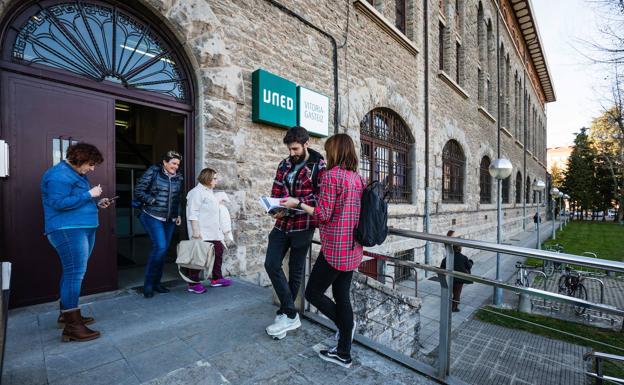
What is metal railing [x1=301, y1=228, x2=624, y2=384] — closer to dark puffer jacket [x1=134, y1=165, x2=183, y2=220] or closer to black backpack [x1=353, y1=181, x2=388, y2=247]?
black backpack [x1=353, y1=181, x2=388, y2=247]

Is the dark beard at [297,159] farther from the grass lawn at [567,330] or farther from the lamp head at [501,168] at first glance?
the lamp head at [501,168]

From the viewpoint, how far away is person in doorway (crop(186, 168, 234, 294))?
369cm

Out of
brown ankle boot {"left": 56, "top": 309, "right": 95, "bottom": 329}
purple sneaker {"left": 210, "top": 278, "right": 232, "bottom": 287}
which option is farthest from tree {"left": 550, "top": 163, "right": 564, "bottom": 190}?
brown ankle boot {"left": 56, "top": 309, "right": 95, "bottom": 329}

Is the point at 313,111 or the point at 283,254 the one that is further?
the point at 313,111

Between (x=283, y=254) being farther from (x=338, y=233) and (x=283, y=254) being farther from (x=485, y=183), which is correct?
(x=485, y=183)

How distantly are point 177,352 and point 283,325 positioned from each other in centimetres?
82

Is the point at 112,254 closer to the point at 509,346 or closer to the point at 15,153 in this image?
the point at 15,153

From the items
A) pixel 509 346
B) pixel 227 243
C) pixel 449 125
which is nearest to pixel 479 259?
pixel 449 125

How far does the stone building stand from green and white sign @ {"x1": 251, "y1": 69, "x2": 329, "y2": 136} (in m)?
0.15

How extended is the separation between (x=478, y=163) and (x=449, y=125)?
3.87 meters

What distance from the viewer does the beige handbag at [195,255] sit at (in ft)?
11.3

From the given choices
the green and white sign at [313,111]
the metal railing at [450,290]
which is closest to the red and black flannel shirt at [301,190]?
the metal railing at [450,290]

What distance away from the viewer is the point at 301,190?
2424 mm

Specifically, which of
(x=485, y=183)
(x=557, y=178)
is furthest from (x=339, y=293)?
(x=557, y=178)
